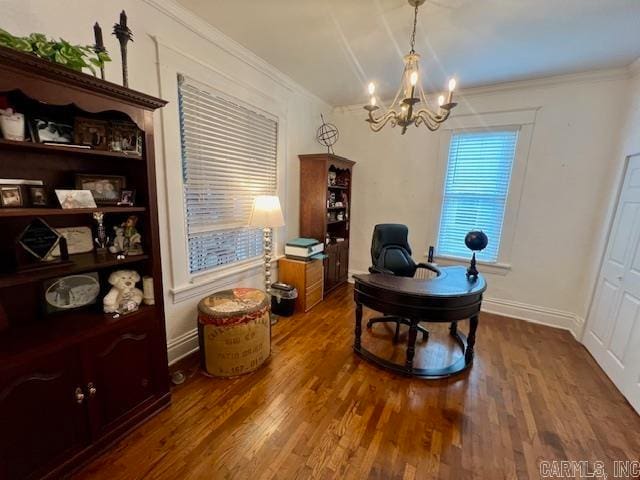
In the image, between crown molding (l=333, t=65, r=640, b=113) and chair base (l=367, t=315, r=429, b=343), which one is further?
chair base (l=367, t=315, r=429, b=343)

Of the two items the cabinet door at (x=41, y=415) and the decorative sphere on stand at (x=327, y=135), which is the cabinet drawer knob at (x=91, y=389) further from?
the decorative sphere on stand at (x=327, y=135)

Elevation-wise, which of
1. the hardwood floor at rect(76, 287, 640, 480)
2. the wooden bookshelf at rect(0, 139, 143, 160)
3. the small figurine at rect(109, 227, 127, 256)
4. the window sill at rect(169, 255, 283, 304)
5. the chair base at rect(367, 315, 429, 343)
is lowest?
the hardwood floor at rect(76, 287, 640, 480)

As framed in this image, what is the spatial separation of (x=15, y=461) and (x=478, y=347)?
3.23m

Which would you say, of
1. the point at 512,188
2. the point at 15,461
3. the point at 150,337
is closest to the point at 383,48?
the point at 512,188

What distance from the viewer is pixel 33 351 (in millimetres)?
1153

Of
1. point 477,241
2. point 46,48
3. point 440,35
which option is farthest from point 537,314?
point 46,48

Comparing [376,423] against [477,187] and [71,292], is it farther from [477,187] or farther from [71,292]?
[477,187]

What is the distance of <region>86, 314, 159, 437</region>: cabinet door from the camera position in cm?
138

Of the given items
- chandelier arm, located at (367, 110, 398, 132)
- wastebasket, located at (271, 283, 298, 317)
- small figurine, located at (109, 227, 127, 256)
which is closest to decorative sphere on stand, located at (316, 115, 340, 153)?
chandelier arm, located at (367, 110, 398, 132)

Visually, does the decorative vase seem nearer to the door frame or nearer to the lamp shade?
the lamp shade

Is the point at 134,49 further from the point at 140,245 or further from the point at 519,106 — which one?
the point at 519,106

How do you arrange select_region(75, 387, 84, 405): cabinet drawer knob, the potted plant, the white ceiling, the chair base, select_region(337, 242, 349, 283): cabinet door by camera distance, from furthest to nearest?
1. select_region(337, 242, 349, 283): cabinet door
2. the chair base
3. the white ceiling
4. select_region(75, 387, 84, 405): cabinet drawer knob
5. the potted plant

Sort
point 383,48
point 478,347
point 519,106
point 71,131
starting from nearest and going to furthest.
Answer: point 71,131, point 383,48, point 478,347, point 519,106

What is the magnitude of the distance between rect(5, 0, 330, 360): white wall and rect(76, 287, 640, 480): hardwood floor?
0.61 meters
